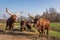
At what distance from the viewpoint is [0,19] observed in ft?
159

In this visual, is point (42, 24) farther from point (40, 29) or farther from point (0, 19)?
point (0, 19)

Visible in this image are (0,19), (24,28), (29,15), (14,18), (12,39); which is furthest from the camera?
(0,19)

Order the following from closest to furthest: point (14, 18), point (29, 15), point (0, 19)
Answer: point (29, 15), point (14, 18), point (0, 19)

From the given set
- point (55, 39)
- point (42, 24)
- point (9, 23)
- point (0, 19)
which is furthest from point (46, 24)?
point (0, 19)

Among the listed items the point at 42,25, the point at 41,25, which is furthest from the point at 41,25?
the point at 42,25

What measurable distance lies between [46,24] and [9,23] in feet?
20.7

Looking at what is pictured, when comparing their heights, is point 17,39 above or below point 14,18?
below

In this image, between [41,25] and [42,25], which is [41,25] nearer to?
[41,25]

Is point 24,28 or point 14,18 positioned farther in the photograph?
point 24,28

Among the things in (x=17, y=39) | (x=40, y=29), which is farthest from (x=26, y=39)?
(x=40, y=29)

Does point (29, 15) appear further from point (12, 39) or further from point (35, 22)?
point (12, 39)

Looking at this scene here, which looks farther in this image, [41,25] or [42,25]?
[42,25]

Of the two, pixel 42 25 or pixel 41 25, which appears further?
pixel 42 25

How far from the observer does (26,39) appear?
16688 millimetres
